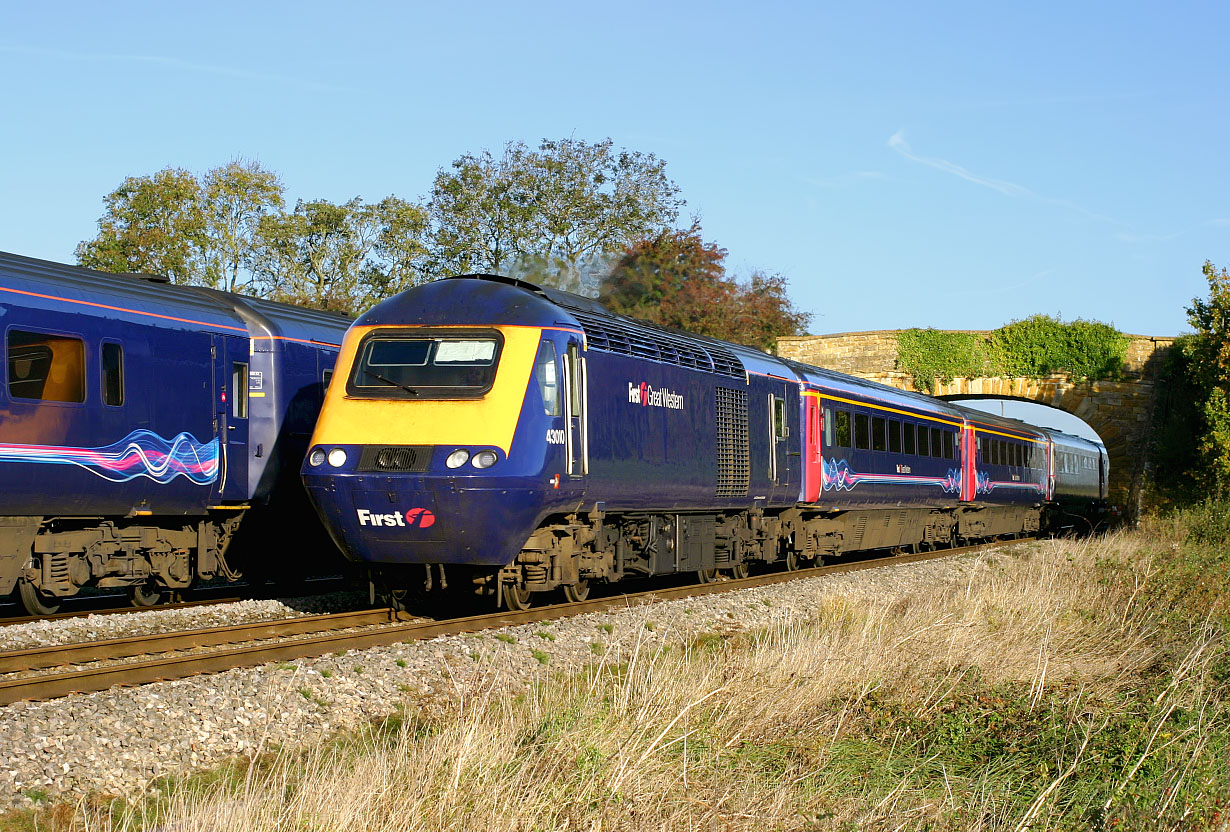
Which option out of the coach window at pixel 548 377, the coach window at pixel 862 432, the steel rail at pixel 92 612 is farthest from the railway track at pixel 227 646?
the coach window at pixel 862 432

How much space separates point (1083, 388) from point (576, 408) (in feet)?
93.1

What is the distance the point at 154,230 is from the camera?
34906mm

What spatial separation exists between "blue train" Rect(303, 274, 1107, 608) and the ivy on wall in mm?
21623

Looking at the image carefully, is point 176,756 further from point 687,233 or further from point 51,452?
point 687,233

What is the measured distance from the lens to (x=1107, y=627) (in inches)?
511

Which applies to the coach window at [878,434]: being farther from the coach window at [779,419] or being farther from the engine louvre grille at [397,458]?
the engine louvre grille at [397,458]

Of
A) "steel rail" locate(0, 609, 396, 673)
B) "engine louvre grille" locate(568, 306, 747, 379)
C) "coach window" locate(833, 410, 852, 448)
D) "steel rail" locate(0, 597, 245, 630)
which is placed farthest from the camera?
"coach window" locate(833, 410, 852, 448)

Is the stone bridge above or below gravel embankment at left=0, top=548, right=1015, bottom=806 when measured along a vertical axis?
above

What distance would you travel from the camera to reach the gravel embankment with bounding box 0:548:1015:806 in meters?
6.09

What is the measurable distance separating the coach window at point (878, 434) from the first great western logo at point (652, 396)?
7.55 metres

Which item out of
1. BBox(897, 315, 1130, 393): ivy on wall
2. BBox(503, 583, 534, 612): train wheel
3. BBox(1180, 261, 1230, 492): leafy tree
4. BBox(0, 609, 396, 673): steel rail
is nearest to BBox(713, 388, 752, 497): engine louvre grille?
BBox(503, 583, 534, 612): train wheel

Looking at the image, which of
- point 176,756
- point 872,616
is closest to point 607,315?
point 872,616

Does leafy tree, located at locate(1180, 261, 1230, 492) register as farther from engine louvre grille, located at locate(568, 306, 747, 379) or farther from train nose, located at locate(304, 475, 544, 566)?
train nose, located at locate(304, 475, 544, 566)

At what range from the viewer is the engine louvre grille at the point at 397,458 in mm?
10555
